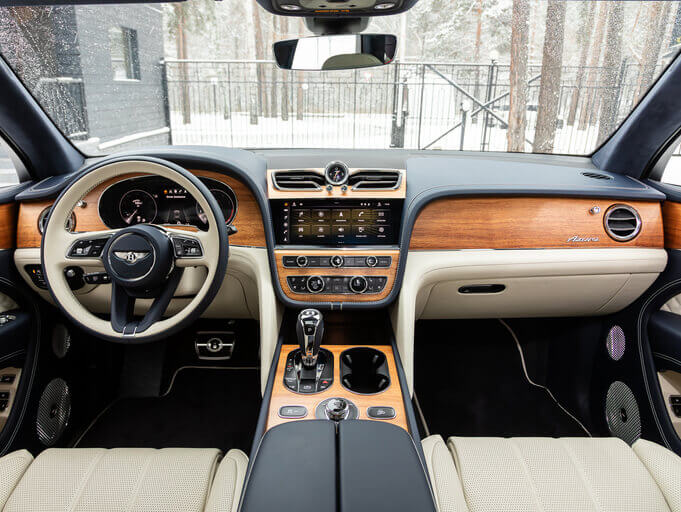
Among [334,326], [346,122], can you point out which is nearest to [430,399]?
[334,326]

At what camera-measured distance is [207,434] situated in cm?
234

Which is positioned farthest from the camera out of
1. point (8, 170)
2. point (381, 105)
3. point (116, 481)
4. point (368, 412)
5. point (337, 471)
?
point (381, 105)

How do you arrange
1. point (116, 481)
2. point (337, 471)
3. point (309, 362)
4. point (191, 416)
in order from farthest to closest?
point (191, 416) → point (309, 362) → point (116, 481) → point (337, 471)

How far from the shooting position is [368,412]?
1566 mm

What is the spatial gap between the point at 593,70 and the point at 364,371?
2017 millimetres

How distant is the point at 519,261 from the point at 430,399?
95 centimetres

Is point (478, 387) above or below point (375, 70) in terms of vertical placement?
below

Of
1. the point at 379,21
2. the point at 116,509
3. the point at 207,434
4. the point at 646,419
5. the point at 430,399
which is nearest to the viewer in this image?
the point at 116,509

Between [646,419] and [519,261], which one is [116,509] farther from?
[646,419]

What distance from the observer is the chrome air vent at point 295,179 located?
192 centimetres

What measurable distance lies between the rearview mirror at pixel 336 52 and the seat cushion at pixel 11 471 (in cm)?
155


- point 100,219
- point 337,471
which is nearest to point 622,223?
point 337,471

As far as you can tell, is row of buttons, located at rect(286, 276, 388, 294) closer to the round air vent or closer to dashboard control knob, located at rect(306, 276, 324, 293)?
dashboard control knob, located at rect(306, 276, 324, 293)

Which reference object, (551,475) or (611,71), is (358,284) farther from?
(611,71)
